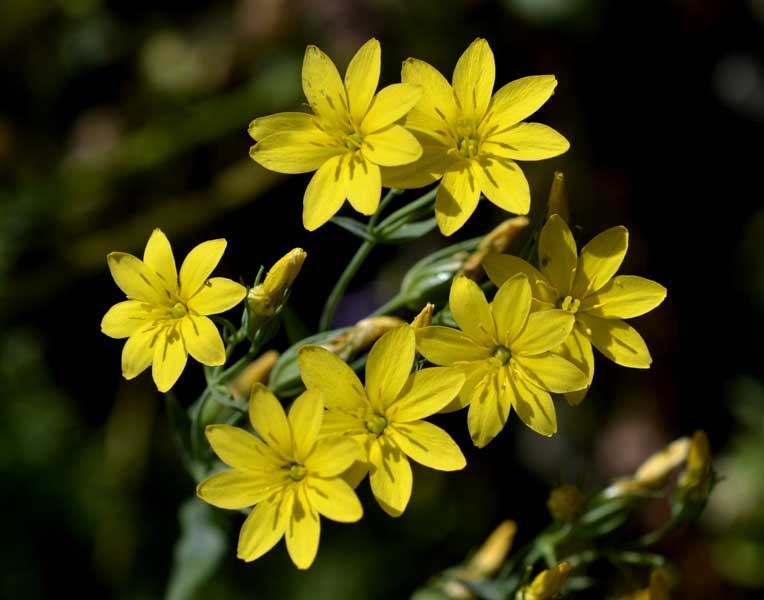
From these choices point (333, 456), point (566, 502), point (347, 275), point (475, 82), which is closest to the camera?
point (333, 456)

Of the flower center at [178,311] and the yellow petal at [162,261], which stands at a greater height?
the yellow petal at [162,261]

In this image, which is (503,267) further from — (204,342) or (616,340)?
(204,342)

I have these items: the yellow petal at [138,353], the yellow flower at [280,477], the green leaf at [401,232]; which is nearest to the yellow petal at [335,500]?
the yellow flower at [280,477]

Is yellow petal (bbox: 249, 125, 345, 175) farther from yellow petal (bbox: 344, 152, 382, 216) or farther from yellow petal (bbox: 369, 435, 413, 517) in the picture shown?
yellow petal (bbox: 369, 435, 413, 517)

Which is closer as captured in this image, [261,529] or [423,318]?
[261,529]

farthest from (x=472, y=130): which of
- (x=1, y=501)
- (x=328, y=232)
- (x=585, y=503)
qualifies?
(x=1, y=501)

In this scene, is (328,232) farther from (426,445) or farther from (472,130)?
(426,445)

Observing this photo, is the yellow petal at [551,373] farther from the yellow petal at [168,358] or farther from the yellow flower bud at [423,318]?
the yellow petal at [168,358]

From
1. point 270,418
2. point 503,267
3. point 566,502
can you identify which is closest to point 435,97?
point 503,267
